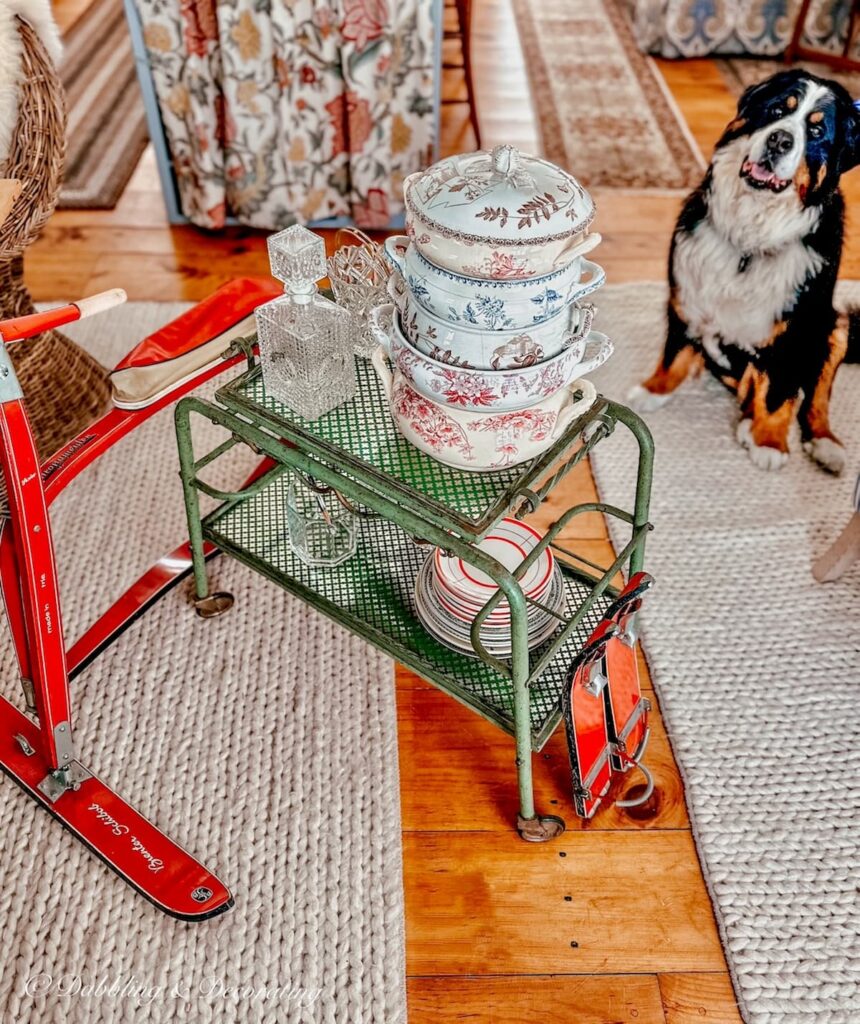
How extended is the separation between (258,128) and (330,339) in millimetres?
1312

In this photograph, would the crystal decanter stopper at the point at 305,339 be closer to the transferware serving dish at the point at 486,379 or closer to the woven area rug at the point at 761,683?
the transferware serving dish at the point at 486,379

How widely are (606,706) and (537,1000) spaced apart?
0.37 meters

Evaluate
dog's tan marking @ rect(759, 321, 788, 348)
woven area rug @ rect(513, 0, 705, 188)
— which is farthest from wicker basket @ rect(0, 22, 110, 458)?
woven area rug @ rect(513, 0, 705, 188)

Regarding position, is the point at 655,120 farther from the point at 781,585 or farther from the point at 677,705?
the point at 677,705

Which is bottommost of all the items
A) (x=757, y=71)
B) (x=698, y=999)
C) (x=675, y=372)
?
(x=698, y=999)

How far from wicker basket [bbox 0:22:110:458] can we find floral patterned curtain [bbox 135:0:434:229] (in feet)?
2.19

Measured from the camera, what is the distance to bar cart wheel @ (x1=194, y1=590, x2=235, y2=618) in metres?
1.54

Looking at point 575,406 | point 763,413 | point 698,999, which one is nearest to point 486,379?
point 575,406

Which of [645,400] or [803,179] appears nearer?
[803,179]

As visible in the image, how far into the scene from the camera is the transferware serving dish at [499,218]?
94 centimetres

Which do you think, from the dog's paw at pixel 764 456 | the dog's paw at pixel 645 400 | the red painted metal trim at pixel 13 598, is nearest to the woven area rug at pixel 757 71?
the dog's paw at pixel 645 400

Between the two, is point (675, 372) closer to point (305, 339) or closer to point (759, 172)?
point (759, 172)

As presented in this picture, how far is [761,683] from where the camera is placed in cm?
147

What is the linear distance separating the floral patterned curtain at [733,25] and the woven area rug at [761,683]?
1.98 m
